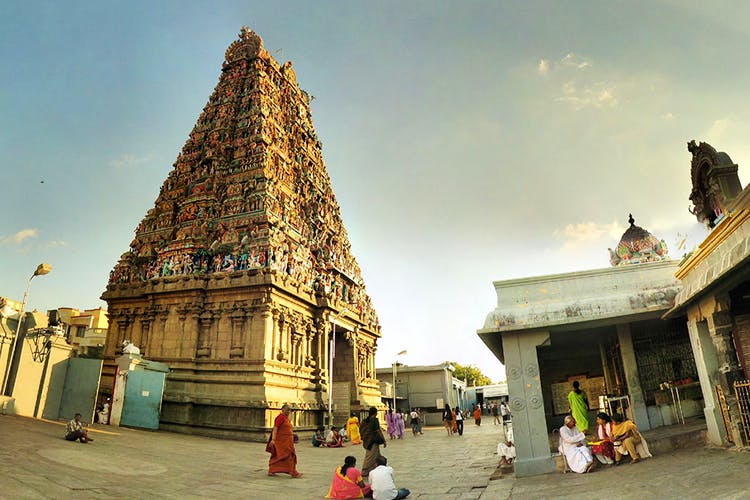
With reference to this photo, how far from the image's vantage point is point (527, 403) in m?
10.0

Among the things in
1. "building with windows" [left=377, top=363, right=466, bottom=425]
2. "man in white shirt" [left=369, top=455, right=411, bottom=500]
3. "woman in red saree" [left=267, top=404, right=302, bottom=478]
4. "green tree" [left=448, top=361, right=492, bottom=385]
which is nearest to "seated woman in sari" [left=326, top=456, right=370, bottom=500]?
"man in white shirt" [left=369, top=455, right=411, bottom=500]

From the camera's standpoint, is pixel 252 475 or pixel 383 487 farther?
pixel 252 475

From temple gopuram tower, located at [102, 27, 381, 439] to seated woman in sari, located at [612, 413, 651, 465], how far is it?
48.2ft

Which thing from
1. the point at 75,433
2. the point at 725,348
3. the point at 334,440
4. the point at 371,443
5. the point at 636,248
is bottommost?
the point at 334,440

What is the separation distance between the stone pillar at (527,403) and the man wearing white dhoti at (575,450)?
40cm

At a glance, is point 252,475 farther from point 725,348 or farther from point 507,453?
point 725,348

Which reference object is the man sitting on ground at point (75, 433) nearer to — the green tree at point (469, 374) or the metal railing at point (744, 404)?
the metal railing at point (744, 404)

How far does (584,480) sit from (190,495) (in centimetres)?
670

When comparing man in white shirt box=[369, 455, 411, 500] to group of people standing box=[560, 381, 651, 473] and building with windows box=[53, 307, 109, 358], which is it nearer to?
group of people standing box=[560, 381, 651, 473]

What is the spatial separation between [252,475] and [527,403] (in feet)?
21.2

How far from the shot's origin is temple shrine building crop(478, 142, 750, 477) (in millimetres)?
8531

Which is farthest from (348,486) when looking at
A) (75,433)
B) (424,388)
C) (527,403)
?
(424,388)

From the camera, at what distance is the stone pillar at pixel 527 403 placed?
961cm

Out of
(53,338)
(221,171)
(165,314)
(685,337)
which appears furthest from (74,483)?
(221,171)
